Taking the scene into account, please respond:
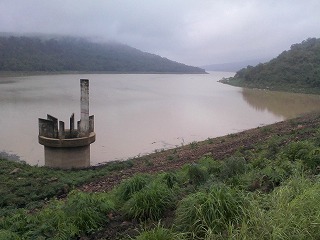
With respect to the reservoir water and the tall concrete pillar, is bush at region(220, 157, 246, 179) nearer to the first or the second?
the tall concrete pillar

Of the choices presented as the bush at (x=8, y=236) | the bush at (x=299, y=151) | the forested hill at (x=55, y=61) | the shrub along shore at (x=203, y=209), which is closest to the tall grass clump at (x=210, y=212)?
the shrub along shore at (x=203, y=209)

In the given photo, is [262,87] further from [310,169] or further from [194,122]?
[310,169]

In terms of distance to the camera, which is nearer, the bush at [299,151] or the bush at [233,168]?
the bush at [233,168]

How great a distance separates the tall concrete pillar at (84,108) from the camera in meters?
12.9

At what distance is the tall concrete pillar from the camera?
42.4 ft

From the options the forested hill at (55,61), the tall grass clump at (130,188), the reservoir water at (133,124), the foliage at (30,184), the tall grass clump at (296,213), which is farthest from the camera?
the forested hill at (55,61)

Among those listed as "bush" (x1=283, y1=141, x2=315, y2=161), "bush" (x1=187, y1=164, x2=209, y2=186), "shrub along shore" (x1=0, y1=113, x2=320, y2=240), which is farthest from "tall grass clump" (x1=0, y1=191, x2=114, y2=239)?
"bush" (x1=283, y1=141, x2=315, y2=161)

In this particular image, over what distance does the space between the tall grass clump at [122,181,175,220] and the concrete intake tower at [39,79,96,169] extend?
8701mm

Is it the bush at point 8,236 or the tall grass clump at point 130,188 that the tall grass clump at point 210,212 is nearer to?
the tall grass clump at point 130,188

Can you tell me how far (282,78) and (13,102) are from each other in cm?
4809

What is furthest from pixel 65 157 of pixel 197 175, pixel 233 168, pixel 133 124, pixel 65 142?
pixel 133 124

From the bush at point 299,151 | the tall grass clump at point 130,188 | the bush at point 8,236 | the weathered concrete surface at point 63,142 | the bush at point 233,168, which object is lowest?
the weathered concrete surface at point 63,142

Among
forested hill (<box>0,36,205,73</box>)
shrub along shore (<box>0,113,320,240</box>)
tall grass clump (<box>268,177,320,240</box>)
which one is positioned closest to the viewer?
tall grass clump (<box>268,177,320,240</box>)

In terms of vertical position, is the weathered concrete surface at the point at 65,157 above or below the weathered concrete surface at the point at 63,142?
below
